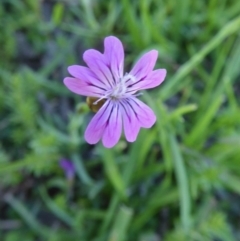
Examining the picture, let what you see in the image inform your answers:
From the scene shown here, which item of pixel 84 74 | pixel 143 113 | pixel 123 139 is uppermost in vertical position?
pixel 123 139

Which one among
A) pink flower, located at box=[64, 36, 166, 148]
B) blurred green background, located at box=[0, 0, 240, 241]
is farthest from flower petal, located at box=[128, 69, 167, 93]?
blurred green background, located at box=[0, 0, 240, 241]

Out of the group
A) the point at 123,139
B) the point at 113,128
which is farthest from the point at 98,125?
the point at 123,139

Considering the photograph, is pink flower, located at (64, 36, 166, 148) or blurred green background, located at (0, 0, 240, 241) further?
blurred green background, located at (0, 0, 240, 241)


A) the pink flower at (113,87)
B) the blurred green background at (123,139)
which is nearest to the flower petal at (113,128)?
the pink flower at (113,87)

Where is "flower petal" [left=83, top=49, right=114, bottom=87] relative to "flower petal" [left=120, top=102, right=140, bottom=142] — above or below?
above

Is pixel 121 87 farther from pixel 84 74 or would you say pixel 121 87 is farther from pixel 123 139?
pixel 123 139

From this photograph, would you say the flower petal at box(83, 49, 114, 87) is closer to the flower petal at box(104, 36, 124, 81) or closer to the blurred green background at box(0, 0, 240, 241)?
the flower petal at box(104, 36, 124, 81)

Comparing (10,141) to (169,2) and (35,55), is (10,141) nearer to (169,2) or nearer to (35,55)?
(35,55)
